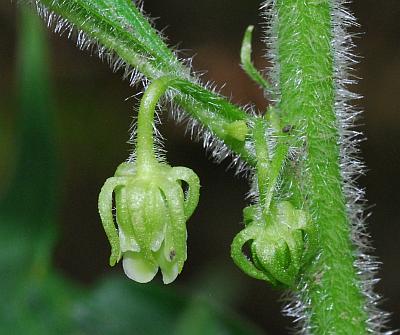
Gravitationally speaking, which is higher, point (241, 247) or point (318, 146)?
point (318, 146)

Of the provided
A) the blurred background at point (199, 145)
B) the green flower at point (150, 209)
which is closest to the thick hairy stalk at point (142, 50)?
the green flower at point (150, 209)

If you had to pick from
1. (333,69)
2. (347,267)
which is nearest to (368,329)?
(347,267)

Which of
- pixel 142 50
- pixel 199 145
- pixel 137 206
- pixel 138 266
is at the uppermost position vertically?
pixel 142 50

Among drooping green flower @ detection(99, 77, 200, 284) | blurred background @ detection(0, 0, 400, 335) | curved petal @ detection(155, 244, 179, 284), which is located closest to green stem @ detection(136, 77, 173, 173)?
drooping green flower @ detection(99, 77, 200, 284)

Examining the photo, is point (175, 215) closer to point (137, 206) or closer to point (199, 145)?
point (137, 206)

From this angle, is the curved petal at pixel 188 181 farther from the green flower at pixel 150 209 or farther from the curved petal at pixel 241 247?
the curved petal at pixel 241 247

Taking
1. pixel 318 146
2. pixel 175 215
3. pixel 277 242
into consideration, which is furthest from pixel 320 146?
pixel 175 215

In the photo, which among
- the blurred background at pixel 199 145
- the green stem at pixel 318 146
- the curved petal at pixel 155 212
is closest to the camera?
the curved petal at pixel 155 212
